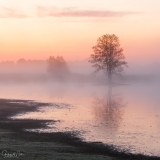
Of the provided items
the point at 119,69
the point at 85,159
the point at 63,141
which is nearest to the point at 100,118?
the point at 63,141

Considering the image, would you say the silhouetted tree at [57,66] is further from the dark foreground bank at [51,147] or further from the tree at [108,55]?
the dark foreground bank at [51,147]

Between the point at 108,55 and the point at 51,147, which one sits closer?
the point at 51,147

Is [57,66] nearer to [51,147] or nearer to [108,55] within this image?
[108,55]

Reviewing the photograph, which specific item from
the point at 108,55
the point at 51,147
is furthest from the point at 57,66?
the point at 51,147

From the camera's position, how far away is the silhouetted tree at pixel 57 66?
175 meters

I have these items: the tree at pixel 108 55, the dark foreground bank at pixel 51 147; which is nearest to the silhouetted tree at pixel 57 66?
the tree at pixel 108 55

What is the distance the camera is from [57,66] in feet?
576

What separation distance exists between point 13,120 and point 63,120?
578 cm

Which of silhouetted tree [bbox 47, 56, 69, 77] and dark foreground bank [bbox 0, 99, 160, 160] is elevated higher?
silhouetted tree [bbox 47, 56, 69, 77]

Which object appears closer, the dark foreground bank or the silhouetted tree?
the dark foreground bank

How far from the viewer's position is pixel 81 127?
32.3 m

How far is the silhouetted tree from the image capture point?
6890 inches

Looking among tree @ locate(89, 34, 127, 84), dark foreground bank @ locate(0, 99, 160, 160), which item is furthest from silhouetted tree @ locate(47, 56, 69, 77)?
→ dark foreground bank @ locate(0, 99, 160, 160)

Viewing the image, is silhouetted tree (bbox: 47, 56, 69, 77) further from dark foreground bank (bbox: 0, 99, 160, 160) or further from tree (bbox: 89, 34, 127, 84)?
dark foreground bank (bbox: 0, 99, 160, 160)
